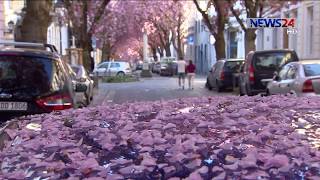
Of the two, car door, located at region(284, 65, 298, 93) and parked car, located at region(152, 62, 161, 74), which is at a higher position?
car door, located at region(284, 65, 298, 93)

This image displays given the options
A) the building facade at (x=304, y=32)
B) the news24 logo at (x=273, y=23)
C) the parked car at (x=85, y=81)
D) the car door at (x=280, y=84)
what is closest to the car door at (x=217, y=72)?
the building facade at (x=304, y=32)

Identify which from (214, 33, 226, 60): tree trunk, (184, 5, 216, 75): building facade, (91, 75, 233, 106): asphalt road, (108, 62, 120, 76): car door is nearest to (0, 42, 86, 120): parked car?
(91, 75, 233, 106): asphalt road

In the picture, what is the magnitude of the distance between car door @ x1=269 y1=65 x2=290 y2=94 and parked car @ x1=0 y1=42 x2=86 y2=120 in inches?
302

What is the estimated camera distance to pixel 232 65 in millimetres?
27234

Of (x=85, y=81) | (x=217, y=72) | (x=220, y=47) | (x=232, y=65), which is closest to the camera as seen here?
(x=85, y=81)

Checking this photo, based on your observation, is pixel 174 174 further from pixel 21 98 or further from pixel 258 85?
pixel 258 85

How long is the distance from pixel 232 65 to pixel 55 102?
63.4ft

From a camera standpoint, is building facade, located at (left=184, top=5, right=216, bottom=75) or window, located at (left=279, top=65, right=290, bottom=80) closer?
window, located at (left=279, top=65, right=290, bottom=80)

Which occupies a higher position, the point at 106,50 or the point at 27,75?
the point at 106,50

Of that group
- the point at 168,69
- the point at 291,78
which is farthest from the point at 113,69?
the point at 291,78

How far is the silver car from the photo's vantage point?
13620 millimetres

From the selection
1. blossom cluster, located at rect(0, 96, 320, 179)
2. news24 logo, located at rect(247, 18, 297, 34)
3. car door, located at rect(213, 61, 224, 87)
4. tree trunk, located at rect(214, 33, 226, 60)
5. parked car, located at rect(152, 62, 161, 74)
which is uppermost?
news24 logo, located at rect(247, 18, 297, 34)

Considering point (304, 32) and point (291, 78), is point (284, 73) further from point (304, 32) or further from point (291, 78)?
point (304, 32)

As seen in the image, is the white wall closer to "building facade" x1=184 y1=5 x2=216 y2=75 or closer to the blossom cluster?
"building facade" x1=184 y1=5 x2=216 y2=75
